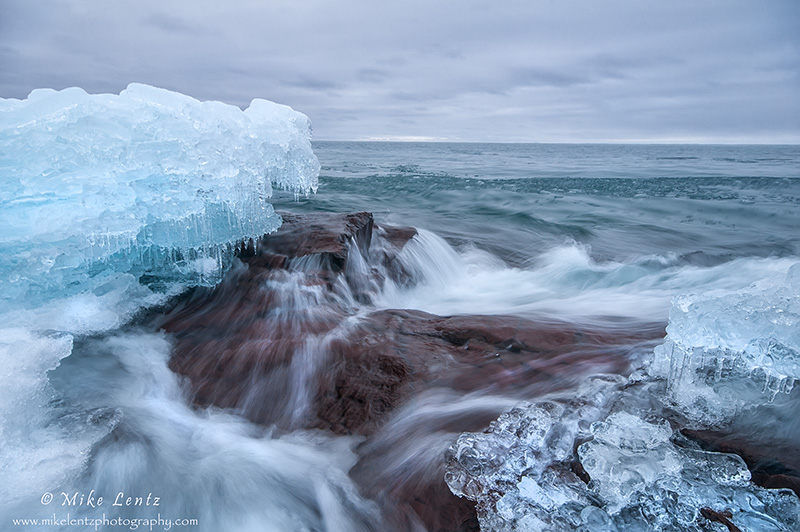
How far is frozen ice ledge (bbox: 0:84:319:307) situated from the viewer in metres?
3.82

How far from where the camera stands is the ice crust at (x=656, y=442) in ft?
6.93

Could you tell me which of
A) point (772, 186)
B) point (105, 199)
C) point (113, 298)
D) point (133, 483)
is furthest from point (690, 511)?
point (772, 186)

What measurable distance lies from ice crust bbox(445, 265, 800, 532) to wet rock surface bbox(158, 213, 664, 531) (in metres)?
0.21

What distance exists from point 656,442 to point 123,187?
4.49 meters

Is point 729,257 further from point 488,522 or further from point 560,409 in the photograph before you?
point 488,522

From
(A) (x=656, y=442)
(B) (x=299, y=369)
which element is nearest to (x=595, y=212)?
(B) (x=299, y=369)

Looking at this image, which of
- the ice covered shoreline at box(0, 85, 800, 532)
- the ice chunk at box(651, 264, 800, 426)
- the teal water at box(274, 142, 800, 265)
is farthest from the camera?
the teal water at box(274, 142, 800, 265)

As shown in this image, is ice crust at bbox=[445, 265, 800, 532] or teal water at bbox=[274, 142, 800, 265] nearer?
ice crust at bbox=[445, 265, 800, 532]

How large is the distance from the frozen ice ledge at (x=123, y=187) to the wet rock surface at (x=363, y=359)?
64cm

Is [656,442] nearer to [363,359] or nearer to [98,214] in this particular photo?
[363,359]

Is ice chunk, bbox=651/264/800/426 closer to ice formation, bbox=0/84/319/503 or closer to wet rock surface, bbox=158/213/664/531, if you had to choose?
wet rock surface, bbox=158/213/664/531

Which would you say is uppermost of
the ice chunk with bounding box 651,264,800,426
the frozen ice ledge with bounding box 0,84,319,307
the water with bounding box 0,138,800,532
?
the frozen ice ledge with bounding box 0,84,319,307

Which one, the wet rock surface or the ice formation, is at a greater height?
the ice formation

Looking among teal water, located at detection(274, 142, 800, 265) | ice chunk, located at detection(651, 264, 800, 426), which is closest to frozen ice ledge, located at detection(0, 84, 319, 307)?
Answer: ice chunk, located at detection(651, 264, 800, 426)
